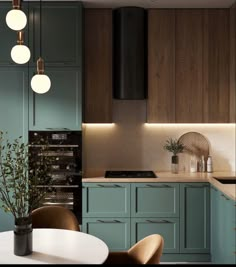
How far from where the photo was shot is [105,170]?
433 centimetres

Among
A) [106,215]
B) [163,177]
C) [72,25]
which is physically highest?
[72,25]

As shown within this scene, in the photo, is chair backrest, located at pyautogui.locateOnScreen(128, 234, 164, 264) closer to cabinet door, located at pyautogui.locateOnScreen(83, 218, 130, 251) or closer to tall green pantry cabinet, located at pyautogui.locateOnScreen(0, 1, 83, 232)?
cabinet door, located at pyautogui.locateOnScreen(83, 218, 130, 251)

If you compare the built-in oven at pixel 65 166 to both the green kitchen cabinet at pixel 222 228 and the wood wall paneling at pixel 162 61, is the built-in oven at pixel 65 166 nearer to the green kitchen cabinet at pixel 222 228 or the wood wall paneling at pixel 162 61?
the wood wall paneling at pixel 162 61

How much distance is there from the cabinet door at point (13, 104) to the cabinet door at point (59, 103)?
87 mm

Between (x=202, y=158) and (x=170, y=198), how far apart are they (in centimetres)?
76

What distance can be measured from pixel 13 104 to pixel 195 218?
7.23 ft

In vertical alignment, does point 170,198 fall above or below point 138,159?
below

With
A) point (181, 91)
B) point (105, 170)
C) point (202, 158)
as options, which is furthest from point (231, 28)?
point (105, 170)

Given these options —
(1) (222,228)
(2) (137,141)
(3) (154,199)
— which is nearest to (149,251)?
(1) (222,228)

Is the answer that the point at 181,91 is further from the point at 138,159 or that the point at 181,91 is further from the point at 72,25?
the point at 72,25

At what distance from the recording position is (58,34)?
382 cm

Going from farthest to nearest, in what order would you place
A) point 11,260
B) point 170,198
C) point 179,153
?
point 179,153
point 170,198
point 11,260

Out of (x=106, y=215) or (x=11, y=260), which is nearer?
(x=11, y=260)

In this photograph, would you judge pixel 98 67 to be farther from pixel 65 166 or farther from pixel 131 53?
pixel 65 166
